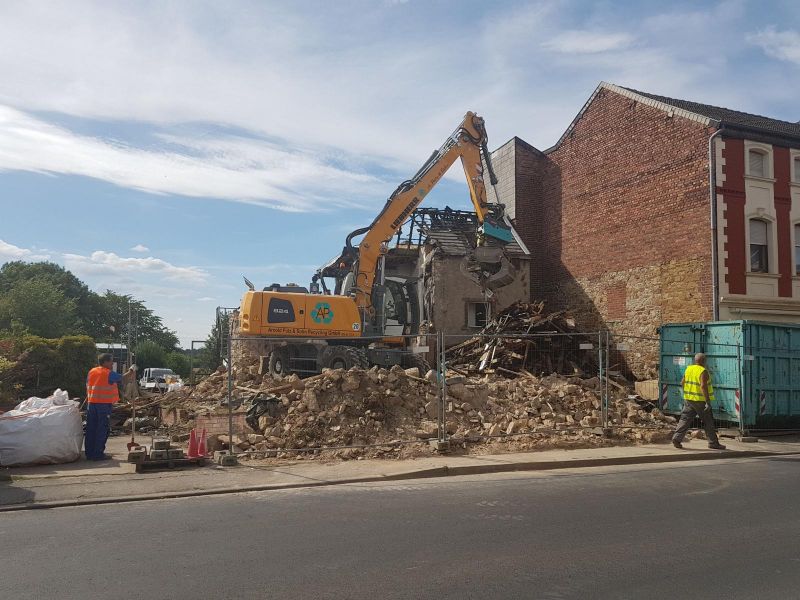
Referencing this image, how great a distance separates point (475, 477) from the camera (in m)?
9.68

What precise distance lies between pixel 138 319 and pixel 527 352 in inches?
2698

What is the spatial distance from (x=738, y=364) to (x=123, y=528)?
1264 cm

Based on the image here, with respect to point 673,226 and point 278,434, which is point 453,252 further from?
point 278,434

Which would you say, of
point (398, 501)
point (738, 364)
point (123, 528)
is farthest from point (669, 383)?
point (123, 528)

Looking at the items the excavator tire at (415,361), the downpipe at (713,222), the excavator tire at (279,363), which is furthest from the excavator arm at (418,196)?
the downpipe at (713,222)

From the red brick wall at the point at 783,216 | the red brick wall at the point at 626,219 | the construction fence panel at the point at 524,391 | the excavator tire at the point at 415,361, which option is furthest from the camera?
the red brick wall at the point at 783,216

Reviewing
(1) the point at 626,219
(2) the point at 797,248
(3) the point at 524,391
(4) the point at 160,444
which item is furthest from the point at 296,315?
(2) the point at 797,248

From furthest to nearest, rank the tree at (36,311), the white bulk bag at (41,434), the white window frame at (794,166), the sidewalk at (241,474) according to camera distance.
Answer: the tree at (36,311)
the white window frame at (794,166)
the white bulk bag at (41,434)
the sidewalk at (241,474)

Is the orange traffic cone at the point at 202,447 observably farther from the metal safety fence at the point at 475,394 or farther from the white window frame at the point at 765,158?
the white window frame at the point at 765,158

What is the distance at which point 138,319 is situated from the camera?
7775 centimetres

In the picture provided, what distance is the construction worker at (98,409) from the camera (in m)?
10.8

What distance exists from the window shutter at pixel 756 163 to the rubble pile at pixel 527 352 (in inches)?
263

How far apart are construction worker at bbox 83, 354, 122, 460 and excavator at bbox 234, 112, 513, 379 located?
483 centimetres

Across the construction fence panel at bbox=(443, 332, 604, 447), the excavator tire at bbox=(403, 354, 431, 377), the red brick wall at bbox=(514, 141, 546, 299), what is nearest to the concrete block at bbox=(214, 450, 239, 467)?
the construction fence panel at bbox=(443, 332, 604, 447)
